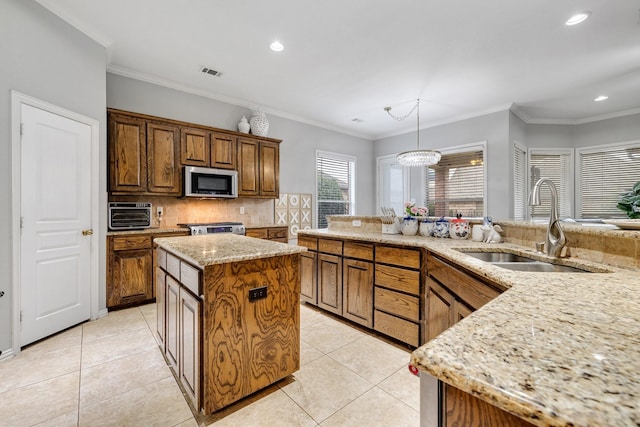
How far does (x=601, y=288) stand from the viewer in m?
1.04

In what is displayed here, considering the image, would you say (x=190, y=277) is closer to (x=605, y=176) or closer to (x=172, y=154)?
(x=172, y=154)

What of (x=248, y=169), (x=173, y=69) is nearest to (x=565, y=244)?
(x=248, y=169)

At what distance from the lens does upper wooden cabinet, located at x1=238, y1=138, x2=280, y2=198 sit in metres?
4.22

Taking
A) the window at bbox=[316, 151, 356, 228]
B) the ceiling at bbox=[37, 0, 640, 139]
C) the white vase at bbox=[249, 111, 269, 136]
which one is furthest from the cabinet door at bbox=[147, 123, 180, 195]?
the window at bbox=[316, 151, 356, 228]

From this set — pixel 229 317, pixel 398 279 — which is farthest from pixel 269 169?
pixel 229 317

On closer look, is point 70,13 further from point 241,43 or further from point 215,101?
point 215,101

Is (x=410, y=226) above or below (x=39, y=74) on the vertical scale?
below

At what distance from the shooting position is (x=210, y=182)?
3865 millimetres

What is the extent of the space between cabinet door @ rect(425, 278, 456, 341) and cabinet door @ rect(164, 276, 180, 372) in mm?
1718

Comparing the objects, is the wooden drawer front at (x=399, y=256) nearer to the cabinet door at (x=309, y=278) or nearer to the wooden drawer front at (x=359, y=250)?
the wooden drawer front at (x=359, y=250)

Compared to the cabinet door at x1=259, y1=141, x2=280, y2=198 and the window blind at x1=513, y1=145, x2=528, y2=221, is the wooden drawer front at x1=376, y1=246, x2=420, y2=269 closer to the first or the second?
the cabinet door at x1=259, y1=141, x2=280, y2=198

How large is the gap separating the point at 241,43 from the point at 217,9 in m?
0.50

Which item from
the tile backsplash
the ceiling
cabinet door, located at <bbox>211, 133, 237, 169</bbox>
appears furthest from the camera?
cabinet door, located at <bbox>211, 133, 237, 169</bbox>

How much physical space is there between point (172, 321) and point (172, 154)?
7.99 ft
